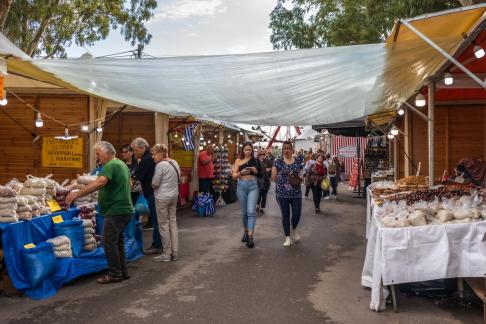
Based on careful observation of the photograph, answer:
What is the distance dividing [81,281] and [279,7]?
82.2 feet

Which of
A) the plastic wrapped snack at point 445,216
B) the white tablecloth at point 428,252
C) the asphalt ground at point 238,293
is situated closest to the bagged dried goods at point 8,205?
the asphalt ground at point 238,293

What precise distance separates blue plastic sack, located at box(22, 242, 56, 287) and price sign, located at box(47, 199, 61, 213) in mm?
831

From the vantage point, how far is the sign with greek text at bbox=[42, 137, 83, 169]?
10750 mm

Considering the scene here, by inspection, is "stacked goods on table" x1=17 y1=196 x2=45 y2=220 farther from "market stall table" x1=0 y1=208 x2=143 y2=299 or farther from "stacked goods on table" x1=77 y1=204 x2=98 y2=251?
"stacked goods on table" x1=77 y1=204 x2=98 y2=251

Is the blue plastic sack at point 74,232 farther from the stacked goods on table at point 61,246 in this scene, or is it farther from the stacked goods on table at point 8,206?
the stacked goods on table at point 8,206

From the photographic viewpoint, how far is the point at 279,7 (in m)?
28.6

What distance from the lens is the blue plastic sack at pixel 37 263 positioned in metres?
5.68

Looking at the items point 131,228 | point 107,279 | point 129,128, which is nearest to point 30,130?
point 129,128

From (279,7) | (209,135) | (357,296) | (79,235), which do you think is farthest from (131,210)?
(279,7)

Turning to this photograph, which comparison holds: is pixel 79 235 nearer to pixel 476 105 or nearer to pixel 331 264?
pixel 331 264

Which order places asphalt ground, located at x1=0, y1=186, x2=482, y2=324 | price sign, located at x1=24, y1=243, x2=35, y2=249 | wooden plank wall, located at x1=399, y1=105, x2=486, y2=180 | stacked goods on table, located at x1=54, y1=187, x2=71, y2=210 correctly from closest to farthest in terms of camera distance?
1. asphalt ground, located at x1=0, y1=186, x2=482, y2=324
2. price sign, located at x1=24, y1=243, x2=35, y2=249
3. stacked goods on table, located at x1=54, y1=187, x2=71, y2=210
4. wooden plank wall, located at x1=399, y1=105, x2=486, y2=180

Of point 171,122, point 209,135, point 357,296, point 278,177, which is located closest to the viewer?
point 357,296

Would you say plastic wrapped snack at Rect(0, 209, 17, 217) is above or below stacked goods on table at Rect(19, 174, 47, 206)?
below

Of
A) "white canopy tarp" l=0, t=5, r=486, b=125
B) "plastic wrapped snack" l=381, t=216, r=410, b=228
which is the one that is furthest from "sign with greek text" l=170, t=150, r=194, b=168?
"plastic wrapped snack" l=381, t=216, r=410, b=228
